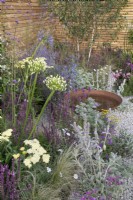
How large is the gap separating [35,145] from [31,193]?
720mm

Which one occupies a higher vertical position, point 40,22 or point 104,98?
point 40,22

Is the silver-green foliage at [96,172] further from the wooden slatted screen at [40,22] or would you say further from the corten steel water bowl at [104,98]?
the wooden slatted screen at [40,22]

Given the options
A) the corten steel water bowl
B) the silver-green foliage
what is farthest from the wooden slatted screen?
the silver-green foliage

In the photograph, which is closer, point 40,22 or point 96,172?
point 96,172

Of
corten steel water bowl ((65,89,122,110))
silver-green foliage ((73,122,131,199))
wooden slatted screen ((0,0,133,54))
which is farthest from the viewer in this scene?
wooden slatted screen ((0,0,133,54))

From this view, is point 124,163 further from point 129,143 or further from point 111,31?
point 111,31

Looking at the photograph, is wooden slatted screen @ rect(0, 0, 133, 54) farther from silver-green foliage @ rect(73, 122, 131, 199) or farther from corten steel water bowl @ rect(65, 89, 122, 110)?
silver-green foliage @ rect(73, 122, 131, 199)

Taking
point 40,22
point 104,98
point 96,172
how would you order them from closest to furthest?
1. point 96,172
2. point 104,98
3. point 40,22

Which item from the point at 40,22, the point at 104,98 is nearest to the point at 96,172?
the point at 104,98

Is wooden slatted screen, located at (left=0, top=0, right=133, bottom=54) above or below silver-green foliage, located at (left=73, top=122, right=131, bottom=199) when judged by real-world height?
above

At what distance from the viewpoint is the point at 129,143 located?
3.16 metres

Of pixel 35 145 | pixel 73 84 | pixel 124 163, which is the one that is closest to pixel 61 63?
pixel 73 84

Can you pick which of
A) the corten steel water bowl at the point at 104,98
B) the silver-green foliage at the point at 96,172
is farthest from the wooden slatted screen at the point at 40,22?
the silver-green foliage at the point at 96,172

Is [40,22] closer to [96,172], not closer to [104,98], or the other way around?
[104,98]
